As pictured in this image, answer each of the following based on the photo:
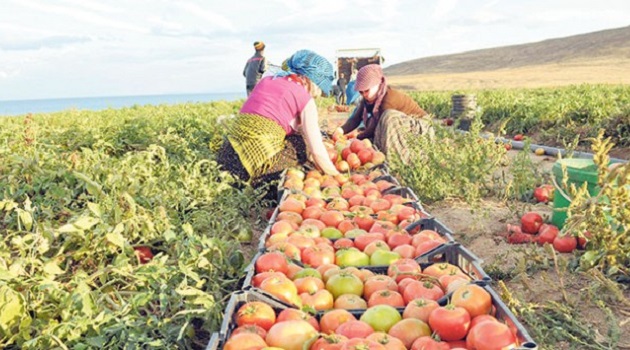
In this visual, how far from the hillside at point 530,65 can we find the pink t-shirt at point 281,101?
35.7m

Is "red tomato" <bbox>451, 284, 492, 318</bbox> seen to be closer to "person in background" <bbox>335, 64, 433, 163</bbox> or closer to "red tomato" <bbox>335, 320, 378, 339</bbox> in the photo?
"red tomato" <bbox>335, 320, 378, 339</bbox>

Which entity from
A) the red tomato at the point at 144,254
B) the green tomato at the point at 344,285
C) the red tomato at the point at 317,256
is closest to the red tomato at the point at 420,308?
the green tomato at the point at 344,285

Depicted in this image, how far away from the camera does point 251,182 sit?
478 cm

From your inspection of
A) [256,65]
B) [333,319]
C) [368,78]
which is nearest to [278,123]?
[368,78]

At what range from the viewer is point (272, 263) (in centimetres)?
255

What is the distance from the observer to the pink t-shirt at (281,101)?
15.4 feet

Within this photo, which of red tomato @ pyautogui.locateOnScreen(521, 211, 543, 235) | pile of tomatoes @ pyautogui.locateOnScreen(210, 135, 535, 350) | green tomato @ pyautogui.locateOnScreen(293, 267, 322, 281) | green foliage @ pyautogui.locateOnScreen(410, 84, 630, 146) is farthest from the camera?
green foliage @ pyautogui.locateOnScreen(410, 84, 630, 146)

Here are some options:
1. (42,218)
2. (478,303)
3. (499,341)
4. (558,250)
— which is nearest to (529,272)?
(558,250)

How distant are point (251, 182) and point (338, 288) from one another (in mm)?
2477

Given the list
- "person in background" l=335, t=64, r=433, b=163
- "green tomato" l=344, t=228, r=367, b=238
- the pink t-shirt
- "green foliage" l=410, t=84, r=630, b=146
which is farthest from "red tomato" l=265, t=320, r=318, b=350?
"green foliage" l=410, t=84, r=630, b=146

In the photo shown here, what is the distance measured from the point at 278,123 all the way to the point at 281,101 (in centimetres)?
19

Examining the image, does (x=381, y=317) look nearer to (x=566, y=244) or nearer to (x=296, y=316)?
(x=296, y=316)

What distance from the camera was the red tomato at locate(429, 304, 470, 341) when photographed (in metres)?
1.98

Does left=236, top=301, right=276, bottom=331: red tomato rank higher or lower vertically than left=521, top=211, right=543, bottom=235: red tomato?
higher
